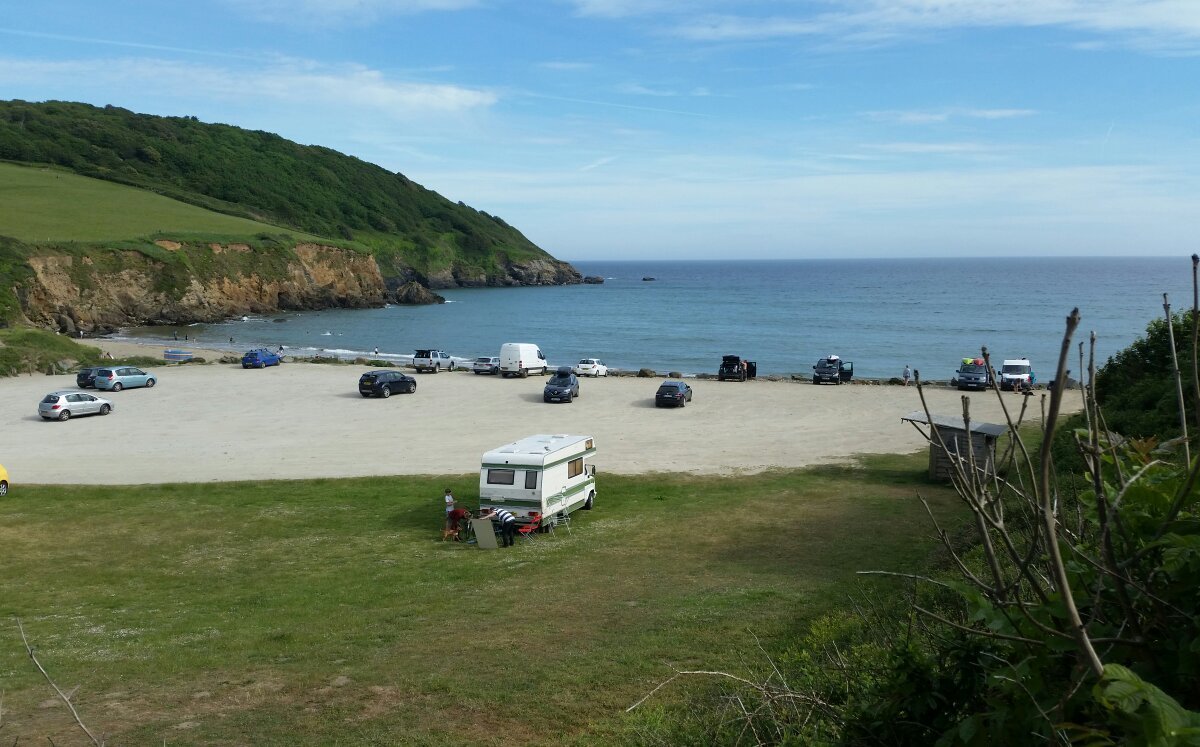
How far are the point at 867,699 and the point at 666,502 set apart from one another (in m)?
22.3

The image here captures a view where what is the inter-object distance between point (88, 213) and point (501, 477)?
12833cm

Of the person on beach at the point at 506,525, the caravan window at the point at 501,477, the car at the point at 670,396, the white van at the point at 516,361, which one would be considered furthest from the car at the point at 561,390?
the person on beach at the point at 506,525

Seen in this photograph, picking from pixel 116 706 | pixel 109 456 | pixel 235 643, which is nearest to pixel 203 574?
pixel 235 643

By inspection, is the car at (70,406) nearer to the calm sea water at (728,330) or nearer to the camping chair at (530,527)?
the camping chair at (530,527)

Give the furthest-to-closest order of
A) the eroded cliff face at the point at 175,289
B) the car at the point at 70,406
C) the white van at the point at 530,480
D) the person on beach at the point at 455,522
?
1. the eroded cliff face at the point at 175,289
2. the car at the point at 70,406
3. the white van at the point at 530,480
4. the person on beach at the point at 455,522

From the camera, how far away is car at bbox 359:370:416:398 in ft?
172

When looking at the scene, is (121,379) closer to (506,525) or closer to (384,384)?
(384,384)

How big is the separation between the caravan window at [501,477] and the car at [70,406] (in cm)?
2821

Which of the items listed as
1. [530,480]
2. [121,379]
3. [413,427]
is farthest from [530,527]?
[121,379]

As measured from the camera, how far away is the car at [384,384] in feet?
172

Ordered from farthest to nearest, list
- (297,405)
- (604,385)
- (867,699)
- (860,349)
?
(860,349)
(604,385)
(297,405)
(867,699)

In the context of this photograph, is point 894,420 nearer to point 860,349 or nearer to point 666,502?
point 666,502

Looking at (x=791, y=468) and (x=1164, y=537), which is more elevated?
(x=1164, y=537)

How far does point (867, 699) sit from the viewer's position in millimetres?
5676
